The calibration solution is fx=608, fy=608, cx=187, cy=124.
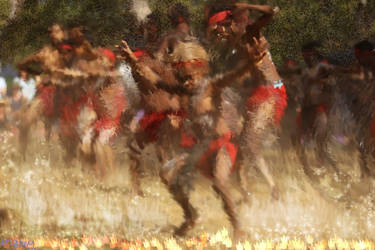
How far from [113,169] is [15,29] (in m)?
3.88

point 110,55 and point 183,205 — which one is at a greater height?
point 110,55

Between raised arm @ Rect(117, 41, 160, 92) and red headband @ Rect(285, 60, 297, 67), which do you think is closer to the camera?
raised arm @ Rect(117, 41, 160, 92)

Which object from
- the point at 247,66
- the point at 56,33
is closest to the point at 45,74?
the point at 56,33

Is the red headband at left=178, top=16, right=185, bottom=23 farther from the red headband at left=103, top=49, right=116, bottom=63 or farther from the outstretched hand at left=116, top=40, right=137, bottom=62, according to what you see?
the red headband at left=103, top=49, right=116, bottom=63

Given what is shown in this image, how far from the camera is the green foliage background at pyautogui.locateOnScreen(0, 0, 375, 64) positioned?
26.9 feet

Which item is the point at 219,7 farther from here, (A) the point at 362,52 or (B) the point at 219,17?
(A) the point at 362,52

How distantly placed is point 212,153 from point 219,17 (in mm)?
1404

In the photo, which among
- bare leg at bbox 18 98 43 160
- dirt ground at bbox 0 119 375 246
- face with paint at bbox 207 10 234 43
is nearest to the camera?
dirt ground at bbox 0 119 375 246

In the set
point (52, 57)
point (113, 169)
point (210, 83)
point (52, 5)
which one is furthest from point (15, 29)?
point (210, 83)

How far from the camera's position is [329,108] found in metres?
7.53

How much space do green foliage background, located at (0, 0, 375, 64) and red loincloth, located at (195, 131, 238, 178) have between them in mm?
1537

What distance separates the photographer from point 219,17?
19.1 ft

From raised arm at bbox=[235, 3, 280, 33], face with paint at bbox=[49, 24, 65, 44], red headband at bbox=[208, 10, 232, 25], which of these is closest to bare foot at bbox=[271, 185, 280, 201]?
raised arm at bbox=[235, 3, 280, 33]

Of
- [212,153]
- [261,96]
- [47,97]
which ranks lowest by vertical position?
[47,97]
